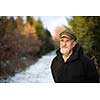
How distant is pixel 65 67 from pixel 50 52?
197mm

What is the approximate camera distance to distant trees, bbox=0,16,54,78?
276 centimetres

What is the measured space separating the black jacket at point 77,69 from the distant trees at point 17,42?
212 mm

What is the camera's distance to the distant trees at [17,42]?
276 centimetres

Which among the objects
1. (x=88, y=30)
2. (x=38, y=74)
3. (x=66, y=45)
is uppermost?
(x=88, y=30)

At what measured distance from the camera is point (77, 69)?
2.70m

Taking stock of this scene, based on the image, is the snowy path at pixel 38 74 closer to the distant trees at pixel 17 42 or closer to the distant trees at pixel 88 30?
the distant trees at pixel 17 42

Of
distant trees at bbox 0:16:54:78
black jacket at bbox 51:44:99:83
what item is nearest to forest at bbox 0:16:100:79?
distant trees at bbox 0:16:54:78

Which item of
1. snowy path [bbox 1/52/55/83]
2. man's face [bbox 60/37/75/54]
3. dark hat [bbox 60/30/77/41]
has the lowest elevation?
snowy path [bbox 1/52/55/83]

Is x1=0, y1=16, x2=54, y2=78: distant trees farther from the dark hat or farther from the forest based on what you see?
the dark hat

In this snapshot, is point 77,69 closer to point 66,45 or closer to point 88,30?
point 66,45

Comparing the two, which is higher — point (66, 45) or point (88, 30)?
point (88, 30)

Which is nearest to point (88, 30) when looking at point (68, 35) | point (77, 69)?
point (68, 35)

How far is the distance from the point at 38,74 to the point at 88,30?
60 cm

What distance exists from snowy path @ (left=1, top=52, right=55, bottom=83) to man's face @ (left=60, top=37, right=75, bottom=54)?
10 centimetres
